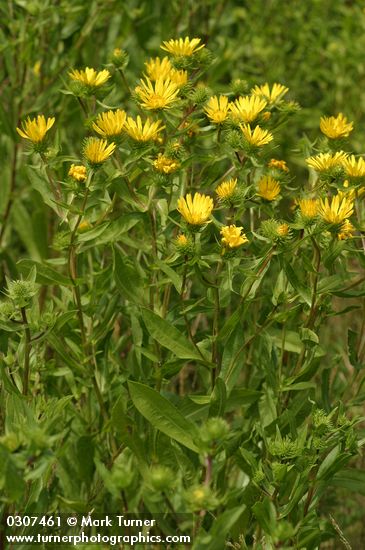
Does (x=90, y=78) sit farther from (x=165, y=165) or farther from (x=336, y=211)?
(x=336, y=211)

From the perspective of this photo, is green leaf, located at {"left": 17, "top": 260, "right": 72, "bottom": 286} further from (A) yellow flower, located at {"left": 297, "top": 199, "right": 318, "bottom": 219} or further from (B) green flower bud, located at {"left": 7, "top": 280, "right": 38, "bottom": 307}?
(A) yellow flower, located at {"left": 297, "top": 199, "right": 318, "bottom": 219}

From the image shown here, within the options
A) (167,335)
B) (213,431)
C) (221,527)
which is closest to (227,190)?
(167,335)

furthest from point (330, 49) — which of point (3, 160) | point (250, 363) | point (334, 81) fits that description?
point (250, 363)

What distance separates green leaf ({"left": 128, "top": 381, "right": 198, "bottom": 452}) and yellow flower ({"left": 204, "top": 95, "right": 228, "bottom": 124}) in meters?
0.67

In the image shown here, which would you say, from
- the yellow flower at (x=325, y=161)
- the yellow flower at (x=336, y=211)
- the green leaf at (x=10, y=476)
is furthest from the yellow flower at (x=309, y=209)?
the green leaf at (x=10, y=476)

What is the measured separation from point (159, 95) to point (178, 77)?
0.10 metres

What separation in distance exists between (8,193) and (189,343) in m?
1.52

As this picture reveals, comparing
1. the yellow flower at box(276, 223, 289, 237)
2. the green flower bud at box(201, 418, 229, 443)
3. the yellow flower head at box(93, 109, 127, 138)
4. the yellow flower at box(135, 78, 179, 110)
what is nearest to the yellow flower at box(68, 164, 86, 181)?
the yellow flower head at box(93, 109, 127, 138)

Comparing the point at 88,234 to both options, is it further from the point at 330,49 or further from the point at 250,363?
the point at 330,49

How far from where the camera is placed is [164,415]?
1911 millimetres

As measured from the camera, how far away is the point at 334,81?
459cm

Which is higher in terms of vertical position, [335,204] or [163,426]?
[335,204]

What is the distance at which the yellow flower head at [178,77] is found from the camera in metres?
2.04

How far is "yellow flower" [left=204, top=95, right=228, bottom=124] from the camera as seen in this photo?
2.05 metres
